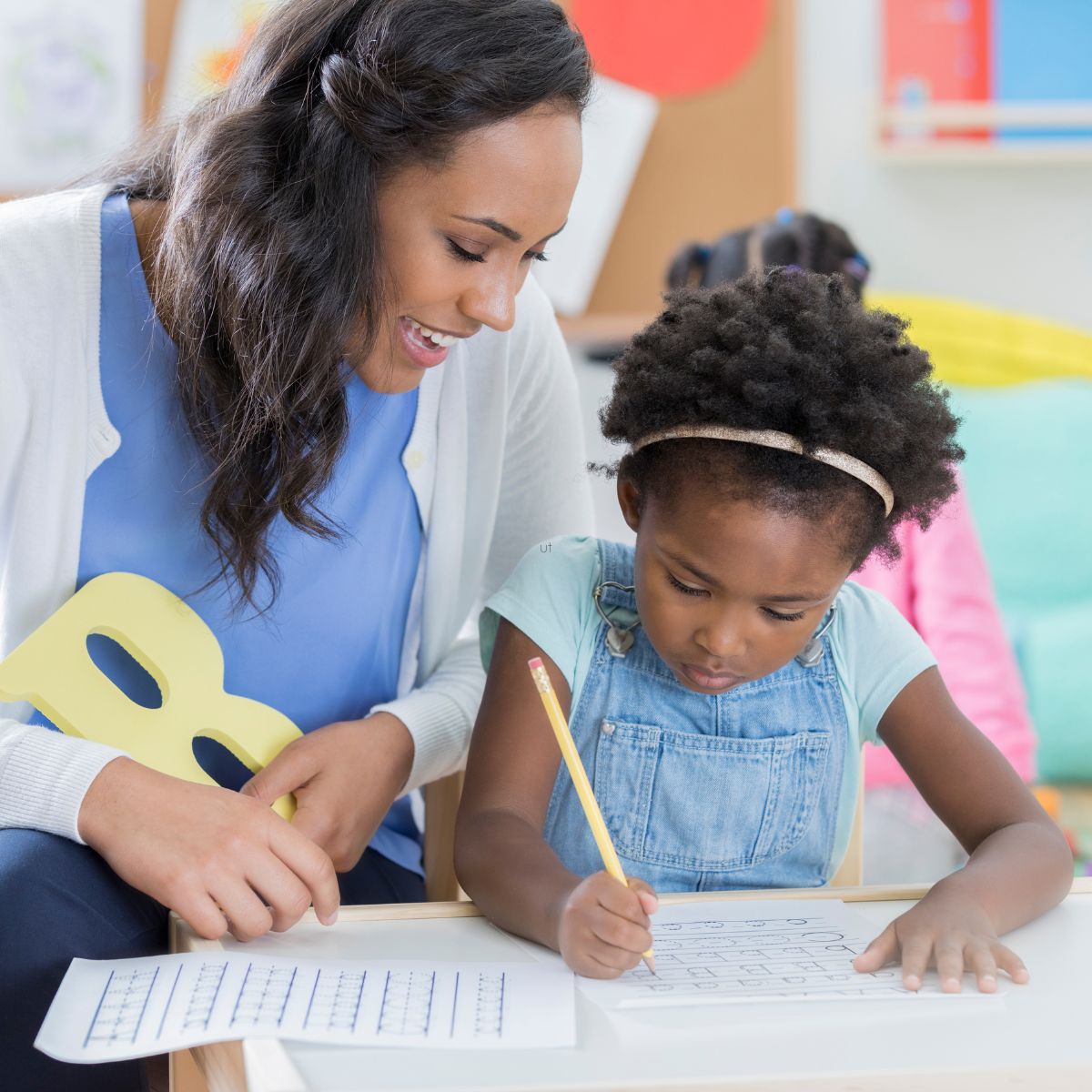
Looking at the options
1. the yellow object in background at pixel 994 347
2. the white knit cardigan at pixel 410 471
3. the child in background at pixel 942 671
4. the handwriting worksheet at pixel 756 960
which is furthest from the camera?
the yellow object in background at pixel 994 347

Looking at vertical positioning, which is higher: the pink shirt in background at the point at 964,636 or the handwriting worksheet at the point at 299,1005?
the handwriting worksheet at the point at 299,1005

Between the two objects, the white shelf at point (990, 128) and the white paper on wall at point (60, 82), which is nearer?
the white paper on wall at point (60, 82)

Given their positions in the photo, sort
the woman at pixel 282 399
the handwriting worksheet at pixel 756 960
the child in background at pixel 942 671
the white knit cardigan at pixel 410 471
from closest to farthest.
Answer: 1. the handwriting worksheet at pixel 756 960
2. the woman at pixel 282 399
3. the white knit cardigan at pixel 410 471
4. the child in background at pixel 942 671

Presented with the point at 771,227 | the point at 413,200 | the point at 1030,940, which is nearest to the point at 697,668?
the point at 1030,940

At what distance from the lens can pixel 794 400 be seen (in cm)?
85

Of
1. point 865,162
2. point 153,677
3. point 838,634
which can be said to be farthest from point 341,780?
point 865,162

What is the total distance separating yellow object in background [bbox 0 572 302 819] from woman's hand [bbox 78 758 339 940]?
68mm

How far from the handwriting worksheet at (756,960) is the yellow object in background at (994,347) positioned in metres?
1.62

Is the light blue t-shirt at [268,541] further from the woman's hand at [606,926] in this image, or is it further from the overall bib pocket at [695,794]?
the woman's hand at [606,926]

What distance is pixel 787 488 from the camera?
33.4 inches

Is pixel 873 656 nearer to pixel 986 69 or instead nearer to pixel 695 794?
pixel 695 794

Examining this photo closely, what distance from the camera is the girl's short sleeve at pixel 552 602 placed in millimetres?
950

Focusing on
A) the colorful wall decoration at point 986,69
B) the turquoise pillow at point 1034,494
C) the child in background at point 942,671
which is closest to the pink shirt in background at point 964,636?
the child in background at point 942,671

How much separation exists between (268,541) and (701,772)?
36 cm
